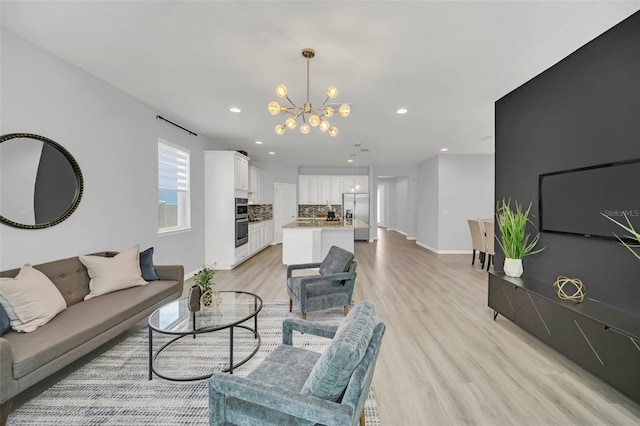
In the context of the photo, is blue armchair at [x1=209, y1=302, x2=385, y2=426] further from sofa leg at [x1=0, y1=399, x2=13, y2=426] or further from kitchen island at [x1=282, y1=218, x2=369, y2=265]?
kitchen island at [x1=282, y1=218, x2=369, y2=265]

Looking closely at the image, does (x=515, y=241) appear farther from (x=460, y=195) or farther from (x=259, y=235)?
(x=259, y=235)

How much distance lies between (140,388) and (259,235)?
5.70m

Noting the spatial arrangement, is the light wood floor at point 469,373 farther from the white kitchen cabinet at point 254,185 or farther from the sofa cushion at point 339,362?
the white kitchen cabinet at point 254,185

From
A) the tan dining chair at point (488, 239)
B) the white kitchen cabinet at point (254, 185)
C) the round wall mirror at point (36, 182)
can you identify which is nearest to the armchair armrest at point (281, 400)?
the round wall mirror at point (36, 182)

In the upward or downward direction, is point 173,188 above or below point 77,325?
above

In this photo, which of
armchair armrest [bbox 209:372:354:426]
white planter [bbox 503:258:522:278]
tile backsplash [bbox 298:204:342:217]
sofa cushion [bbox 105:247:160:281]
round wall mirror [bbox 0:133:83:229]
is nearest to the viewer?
armchair armrest [bbox 209:372:354:426]

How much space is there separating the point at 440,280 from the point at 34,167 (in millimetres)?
5683

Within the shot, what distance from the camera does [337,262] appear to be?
3.42m

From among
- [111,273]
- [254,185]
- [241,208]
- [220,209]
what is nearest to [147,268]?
[111,273]

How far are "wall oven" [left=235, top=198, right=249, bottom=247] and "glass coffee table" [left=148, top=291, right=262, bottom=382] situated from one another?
332 cm

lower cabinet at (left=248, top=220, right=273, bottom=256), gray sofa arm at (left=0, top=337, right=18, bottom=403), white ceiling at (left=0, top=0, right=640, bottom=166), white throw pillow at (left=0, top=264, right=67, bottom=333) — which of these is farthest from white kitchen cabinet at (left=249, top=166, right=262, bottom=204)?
gray sofa arm at (left=0, top=337, right=18, bottom=403)

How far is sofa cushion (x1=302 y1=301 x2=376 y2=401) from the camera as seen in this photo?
1.14m

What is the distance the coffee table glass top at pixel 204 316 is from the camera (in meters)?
2.16

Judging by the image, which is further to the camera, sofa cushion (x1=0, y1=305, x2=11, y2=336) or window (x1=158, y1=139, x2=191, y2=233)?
window (x1=158, y1=139, x2=191, y2=233)
